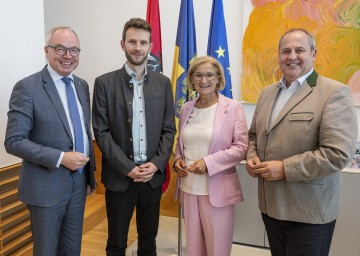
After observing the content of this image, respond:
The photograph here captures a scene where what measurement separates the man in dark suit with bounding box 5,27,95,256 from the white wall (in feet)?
1.95

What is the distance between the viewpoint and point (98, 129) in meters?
1.92

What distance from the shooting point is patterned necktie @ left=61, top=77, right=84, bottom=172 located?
168cm

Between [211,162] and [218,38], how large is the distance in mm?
1385

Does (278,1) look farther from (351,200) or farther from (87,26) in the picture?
(87,26)

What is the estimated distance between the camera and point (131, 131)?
193cm

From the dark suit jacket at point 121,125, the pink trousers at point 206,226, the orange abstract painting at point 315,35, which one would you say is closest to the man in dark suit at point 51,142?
the dark suit jacket at point 121,125

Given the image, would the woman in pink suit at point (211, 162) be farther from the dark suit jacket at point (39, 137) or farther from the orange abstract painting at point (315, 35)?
the orange abstract painting at point (315, 35)

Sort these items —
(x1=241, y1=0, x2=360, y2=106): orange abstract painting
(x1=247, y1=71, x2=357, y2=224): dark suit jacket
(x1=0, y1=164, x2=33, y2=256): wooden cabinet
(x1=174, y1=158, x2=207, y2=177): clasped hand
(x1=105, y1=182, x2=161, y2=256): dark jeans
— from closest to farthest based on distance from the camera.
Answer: (x1=247, y1=71, x2=357, y2=224): dark suit jacket, (x1=174, y1=158, x2=207, y2=177): clasped hand, (x1=105, y1=182, x2=161, y2=256): dark jeans, (x1=0, y1=164, x2=33, y2=256): wooden cabinet, (x1=241, y1=0, x2=360, y2=106): orange abstract painting

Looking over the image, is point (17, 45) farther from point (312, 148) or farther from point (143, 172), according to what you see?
point (312, 148)

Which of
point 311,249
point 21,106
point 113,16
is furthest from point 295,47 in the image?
point 113,16

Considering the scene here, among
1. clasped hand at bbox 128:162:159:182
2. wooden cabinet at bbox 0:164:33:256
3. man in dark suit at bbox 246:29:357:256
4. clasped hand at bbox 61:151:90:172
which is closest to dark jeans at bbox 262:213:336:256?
man in dark suit at bbox 246:29:357:256

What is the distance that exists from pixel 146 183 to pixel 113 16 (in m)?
2.21

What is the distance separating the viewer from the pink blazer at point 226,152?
184 centimetres

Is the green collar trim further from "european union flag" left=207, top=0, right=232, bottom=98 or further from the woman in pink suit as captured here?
"european union flag" left=207, top=0, right=232, bottom=98
